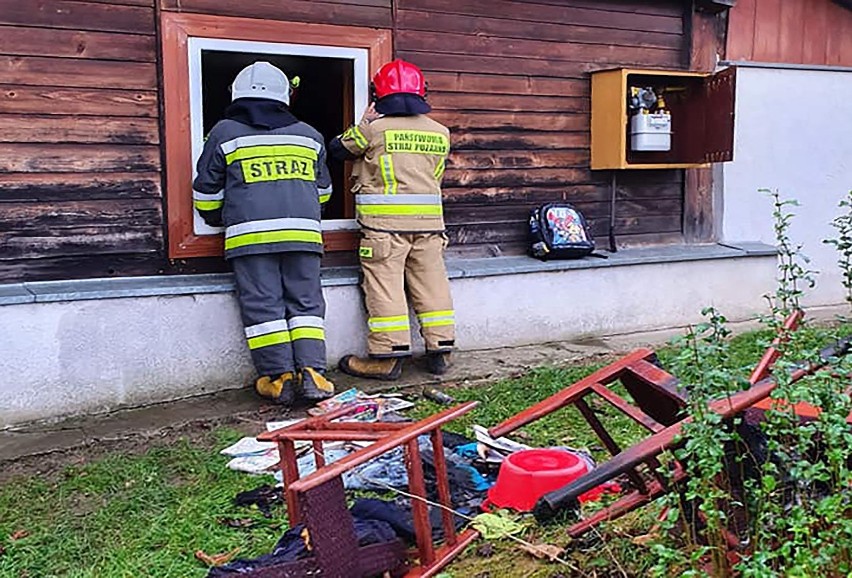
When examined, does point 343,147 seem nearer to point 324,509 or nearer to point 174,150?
point 174,150

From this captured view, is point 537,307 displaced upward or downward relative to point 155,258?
downward

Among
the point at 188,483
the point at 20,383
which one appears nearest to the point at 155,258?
the point at 20,383

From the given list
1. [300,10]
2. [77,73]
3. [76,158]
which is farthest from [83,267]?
[300,10]

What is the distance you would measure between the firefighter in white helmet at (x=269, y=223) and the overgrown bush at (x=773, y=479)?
8.82 feet

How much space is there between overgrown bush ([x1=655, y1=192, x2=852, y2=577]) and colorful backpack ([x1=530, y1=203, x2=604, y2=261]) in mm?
3615

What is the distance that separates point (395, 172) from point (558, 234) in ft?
4.73

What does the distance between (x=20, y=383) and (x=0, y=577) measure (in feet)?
5.65

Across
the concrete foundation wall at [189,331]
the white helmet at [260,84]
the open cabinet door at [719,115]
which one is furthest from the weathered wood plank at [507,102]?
the white helmet at [260,84]

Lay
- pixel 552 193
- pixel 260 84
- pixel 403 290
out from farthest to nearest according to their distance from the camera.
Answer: pixel 552 193 < pixel 403 290 < pixel 260 84

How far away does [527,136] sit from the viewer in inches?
245

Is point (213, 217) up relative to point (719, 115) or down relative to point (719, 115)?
down

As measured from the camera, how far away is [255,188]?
472 cm

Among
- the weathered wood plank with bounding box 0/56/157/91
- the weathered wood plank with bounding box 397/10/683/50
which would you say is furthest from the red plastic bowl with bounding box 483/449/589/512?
the weathered wood plank with bounding box 397/10/683/50

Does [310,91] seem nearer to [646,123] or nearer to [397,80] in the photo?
[397,80]
